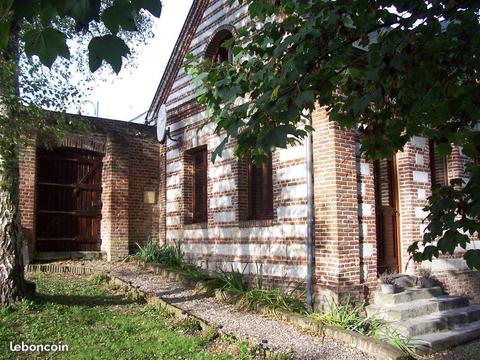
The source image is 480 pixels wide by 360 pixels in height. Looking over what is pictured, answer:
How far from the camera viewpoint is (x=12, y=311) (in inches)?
262

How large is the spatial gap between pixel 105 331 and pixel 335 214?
382cm

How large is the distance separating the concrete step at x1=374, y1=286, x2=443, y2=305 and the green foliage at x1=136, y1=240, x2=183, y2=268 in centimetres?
485

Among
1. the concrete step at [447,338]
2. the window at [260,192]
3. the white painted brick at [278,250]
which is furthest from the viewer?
the window at [260,192]

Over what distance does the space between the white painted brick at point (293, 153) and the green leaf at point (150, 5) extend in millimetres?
6330

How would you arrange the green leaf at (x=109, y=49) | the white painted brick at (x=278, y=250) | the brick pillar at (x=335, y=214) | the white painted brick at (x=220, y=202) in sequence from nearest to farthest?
the green leaf at (x=109, y=49), the brick pillar at (x=335, y=214), the white painted brick at (x=278, y=250), the white painted brick at (x=220, y=202)

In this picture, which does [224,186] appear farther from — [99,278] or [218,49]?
[218,49]

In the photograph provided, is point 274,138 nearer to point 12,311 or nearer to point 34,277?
point 12,311

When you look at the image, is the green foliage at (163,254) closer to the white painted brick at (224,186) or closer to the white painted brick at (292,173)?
the white painted brick at (224,186)

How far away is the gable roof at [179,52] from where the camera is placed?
11555 millimetres

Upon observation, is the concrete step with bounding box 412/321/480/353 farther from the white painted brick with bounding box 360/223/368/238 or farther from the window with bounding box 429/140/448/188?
the window with bounding box 429/140/448/188

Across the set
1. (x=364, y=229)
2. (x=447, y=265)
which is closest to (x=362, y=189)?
(x=364, y=229)

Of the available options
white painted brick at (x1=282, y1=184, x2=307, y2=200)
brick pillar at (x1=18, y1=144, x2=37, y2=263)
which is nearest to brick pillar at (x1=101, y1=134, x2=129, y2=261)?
brick pillar at (x1=18, y1=144, x2=37, y2=263)

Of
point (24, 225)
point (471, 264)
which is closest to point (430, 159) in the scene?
point (471, 264)

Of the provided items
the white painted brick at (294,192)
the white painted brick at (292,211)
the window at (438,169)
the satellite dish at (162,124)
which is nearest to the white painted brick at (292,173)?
the white painted brick at (294,192)
